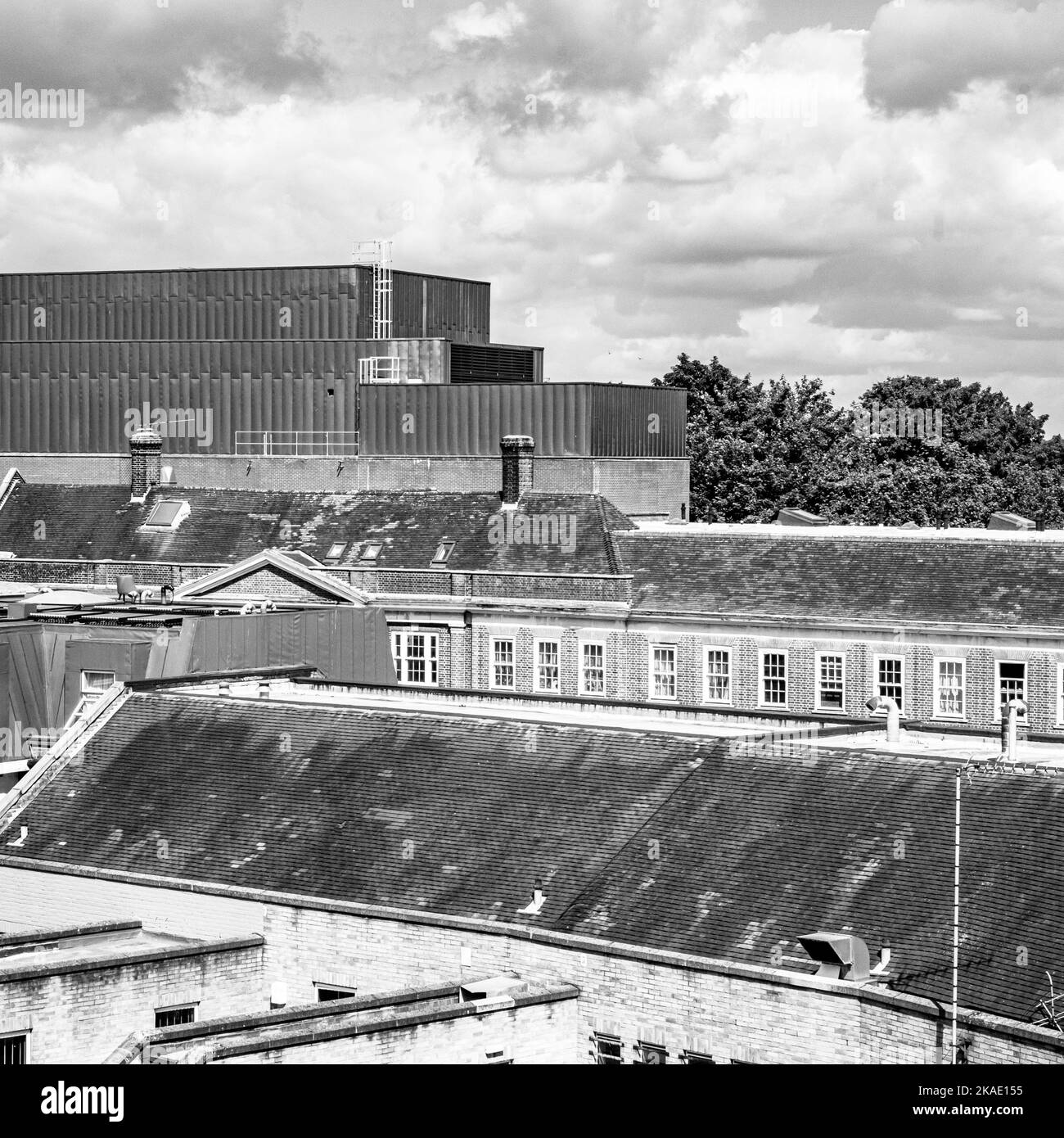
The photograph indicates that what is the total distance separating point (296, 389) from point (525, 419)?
11.8 m

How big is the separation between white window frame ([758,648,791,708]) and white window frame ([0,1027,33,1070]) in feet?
117

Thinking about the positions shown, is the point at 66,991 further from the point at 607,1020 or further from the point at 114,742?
the point at 114,742

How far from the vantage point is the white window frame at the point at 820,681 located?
6122cm

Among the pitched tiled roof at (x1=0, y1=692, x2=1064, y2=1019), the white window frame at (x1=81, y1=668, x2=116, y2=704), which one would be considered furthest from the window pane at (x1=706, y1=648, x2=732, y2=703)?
the pitched tiled roof at (x1=0, y1=692, x2=1064, y2=1019)

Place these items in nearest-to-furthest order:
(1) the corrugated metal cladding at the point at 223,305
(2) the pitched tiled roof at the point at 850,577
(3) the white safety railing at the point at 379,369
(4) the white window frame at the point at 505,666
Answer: (2) the pitched tiled roof at the point at 850,577
(4) the white window frame at the point at 505,666
(3) the white safety railing at the point at 379,369
(1) the corrugated metal cladding at the point at 223,305

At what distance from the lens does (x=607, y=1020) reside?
2945cm

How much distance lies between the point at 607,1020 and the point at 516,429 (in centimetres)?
5689

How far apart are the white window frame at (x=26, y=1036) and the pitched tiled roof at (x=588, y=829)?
5.96 metres

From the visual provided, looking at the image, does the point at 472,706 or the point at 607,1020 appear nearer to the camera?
the point at 607,1020

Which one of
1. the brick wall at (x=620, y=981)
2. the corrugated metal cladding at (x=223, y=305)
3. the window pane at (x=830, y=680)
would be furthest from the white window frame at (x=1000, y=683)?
the corrugated metal cladding at (x=223, y=305)

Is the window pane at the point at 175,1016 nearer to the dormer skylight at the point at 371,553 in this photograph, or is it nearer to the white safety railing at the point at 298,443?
the dormer skylight at the point at 371,553

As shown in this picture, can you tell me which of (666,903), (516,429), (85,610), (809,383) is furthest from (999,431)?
(666,903)

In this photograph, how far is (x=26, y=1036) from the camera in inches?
1147

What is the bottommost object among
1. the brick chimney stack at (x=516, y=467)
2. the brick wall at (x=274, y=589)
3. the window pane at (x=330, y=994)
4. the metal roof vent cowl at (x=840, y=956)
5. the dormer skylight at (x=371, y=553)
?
the window pane at (x=330, y=994)
